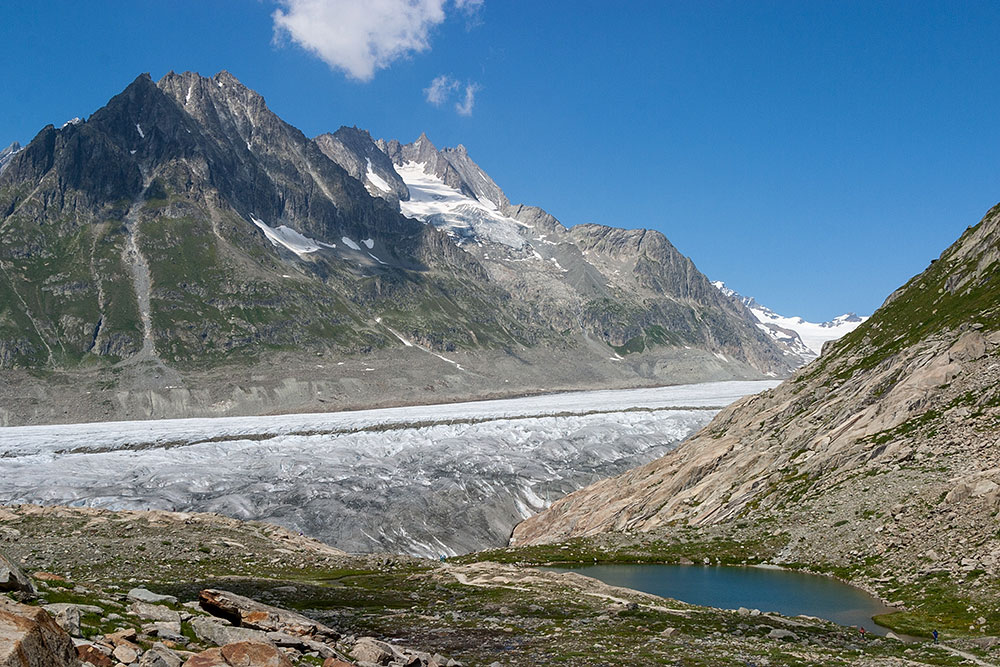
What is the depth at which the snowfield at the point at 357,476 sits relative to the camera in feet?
375

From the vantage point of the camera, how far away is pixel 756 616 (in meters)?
40.8

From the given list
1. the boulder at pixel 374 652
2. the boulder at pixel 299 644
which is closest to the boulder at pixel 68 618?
the boulder at pixel 299 644

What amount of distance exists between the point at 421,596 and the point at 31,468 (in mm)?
108034

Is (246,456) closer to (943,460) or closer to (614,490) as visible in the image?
(614,490)

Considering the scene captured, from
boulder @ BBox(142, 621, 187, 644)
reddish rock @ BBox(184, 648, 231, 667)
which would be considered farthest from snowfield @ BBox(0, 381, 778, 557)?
reddish rock @ BBox(184, 648, 231, 667)

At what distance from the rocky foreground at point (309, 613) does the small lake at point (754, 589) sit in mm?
5147

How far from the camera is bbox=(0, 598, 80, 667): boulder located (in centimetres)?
1112

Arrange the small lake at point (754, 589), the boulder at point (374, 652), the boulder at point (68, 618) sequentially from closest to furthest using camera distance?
the boulder at point (68, 618)
the boulder at point (374, 652)
the small lake at point (754, 589)

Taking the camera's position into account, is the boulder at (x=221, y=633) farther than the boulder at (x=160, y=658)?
Yes

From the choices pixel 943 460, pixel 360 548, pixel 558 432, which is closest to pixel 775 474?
pixel 943 460

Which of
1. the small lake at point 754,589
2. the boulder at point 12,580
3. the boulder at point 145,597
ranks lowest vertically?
the small lake at point 754,589

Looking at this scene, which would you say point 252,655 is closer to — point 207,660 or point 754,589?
point 207,660

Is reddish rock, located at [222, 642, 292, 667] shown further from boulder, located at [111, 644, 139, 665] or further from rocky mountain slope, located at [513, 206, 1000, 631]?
rocky mountain slope, located at [513, 206, 1000, 631]

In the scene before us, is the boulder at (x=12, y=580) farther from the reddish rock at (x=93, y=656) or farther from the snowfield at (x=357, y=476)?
the snowfield at (x=357, y=476)
